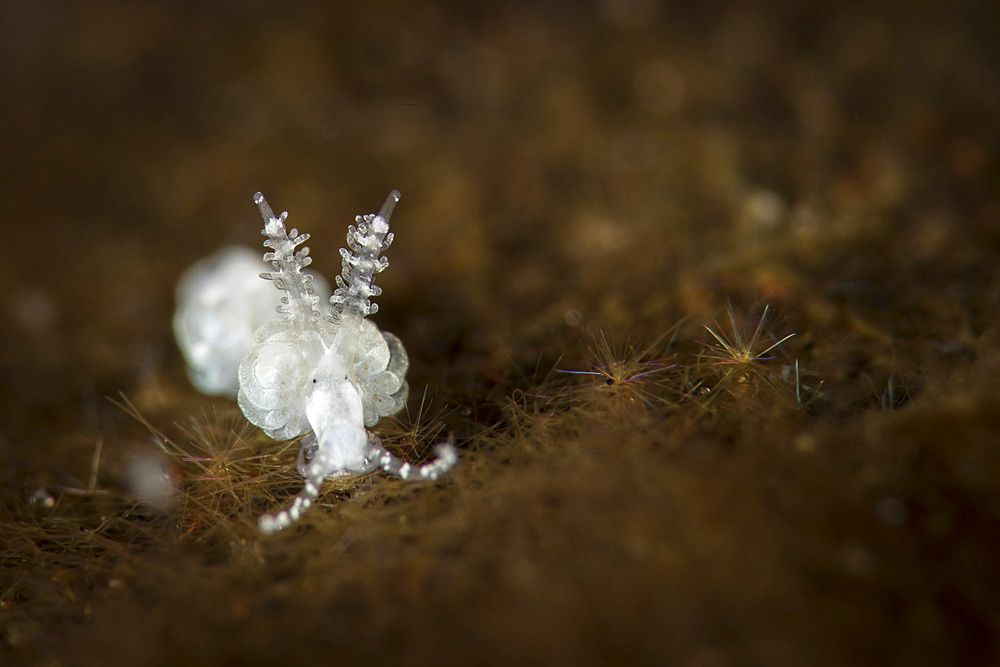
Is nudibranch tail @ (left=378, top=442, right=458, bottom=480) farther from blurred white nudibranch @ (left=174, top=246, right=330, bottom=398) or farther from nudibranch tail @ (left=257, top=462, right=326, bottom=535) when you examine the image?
blurred white nudibranch @ (left=174, top=246, right=330, bottom=398)

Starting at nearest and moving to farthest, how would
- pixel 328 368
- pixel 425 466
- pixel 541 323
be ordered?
1. pixel 425 466
2. pixel 328 368
3. pixel 541 323

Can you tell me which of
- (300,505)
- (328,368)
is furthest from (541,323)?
(300,505)

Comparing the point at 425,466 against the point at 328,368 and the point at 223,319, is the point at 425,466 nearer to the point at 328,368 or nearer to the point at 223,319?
the point at 328,368

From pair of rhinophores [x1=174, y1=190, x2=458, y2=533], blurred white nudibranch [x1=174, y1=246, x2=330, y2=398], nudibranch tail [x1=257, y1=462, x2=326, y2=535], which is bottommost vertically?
nudibranch tail [x1=257, y1=462, x2=326, y2=535]

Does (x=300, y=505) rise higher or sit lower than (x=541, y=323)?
lower

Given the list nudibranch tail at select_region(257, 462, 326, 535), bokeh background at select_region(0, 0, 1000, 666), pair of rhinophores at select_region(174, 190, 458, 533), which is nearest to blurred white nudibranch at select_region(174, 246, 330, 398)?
bokeh background at select_region(0, 0, 1000, 666)

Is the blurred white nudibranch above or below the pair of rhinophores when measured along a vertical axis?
above

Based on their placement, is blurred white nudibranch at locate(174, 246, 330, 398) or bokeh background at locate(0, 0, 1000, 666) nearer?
bokeh background at locate(0, 0, 1000, 666)
